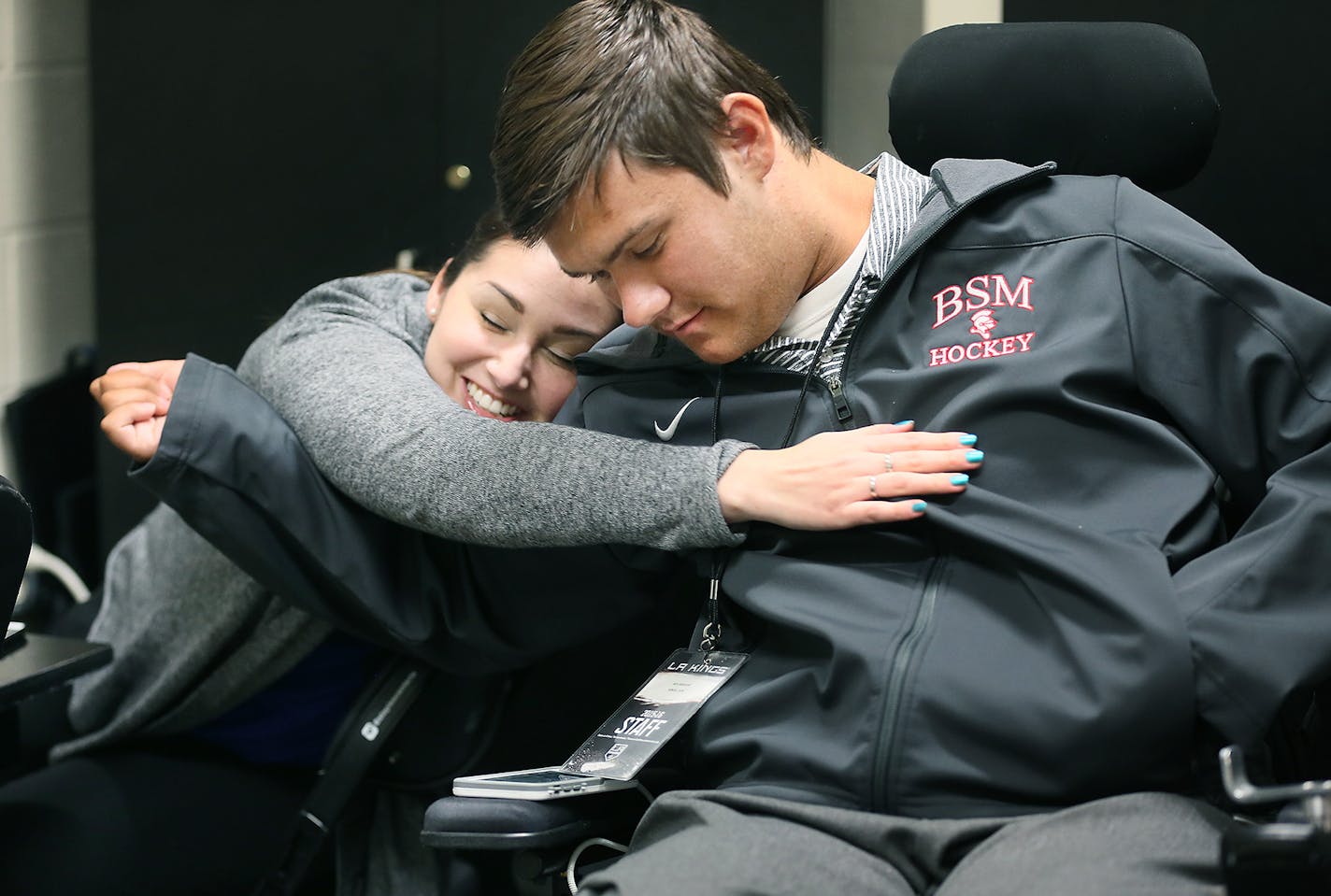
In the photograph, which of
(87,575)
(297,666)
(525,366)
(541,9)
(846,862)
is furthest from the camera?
(87,575)

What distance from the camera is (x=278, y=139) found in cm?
266

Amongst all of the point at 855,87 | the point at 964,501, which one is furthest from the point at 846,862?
the point at 855,87

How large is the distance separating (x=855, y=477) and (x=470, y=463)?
405 mm

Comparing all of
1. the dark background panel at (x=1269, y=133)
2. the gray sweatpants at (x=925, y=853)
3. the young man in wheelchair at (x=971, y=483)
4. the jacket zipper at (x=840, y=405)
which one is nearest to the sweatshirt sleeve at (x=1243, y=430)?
the young man in wheelchair at (x=971, y=483)

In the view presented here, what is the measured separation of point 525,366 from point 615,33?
1.39 feet

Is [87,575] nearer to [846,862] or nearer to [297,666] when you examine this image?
[297,666]

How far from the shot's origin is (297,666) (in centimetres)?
185

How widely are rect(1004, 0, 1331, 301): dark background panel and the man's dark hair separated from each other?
0.73 meters

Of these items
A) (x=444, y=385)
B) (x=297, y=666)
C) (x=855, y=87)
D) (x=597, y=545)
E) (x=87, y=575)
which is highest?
(x=855, y=87)

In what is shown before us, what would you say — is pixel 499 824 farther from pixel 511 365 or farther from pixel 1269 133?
pixel 1269 133

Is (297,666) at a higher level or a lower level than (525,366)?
lower

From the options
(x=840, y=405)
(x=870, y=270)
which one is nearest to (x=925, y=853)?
(x=840, y=405)

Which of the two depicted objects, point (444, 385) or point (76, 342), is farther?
point (76, 342)

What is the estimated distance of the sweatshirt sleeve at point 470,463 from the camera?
146cm
